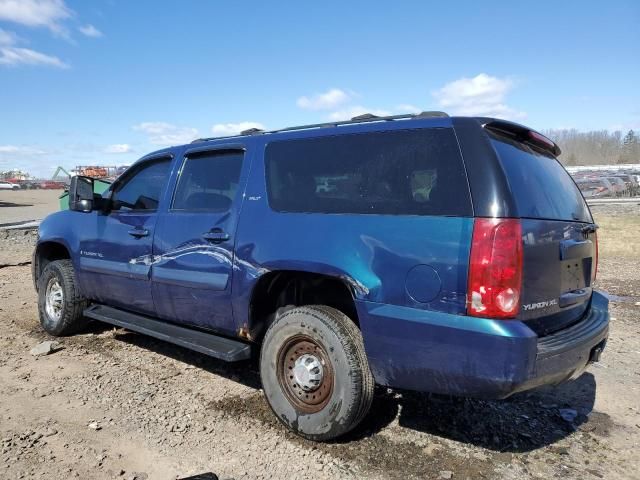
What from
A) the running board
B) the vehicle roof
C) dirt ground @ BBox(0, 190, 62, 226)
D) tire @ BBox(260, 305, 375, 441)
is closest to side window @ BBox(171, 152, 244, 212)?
the vehicle roof

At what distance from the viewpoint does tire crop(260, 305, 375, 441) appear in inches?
117

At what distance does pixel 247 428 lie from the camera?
338 centimetres

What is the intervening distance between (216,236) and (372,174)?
1.29 m

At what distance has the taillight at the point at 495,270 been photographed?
2510 mm

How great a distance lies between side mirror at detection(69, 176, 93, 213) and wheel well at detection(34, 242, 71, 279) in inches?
40.1

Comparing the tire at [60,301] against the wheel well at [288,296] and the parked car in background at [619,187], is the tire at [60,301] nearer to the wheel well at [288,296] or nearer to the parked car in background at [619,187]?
the wheel well at [288,296]

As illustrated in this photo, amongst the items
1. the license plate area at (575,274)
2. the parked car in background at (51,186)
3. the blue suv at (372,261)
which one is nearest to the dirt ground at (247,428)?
the blue suv at (372,261)

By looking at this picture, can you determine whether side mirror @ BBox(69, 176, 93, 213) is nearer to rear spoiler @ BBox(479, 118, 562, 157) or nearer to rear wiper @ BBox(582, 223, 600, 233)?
rear spoiler @ BBox(479, 118, 562, 157)

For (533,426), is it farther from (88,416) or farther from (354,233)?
(88,416)

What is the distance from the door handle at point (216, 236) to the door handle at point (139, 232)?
793mm

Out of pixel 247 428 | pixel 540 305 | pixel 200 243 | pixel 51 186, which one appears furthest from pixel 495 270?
pixel 51 186

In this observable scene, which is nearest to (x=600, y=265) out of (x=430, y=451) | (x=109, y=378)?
(x=430, y=451)

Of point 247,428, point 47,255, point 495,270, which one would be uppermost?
point 495,270

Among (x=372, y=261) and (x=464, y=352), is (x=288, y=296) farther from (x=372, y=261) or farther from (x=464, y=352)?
(x=464, y=352)
